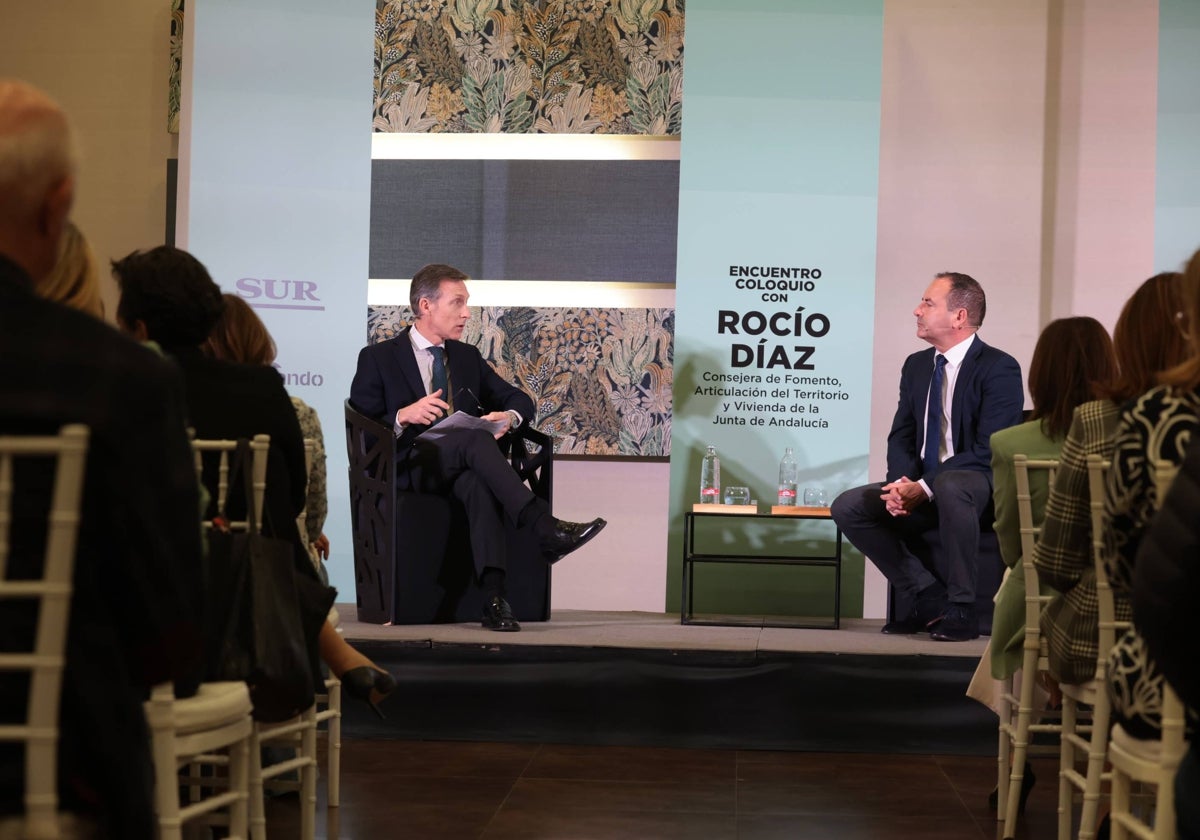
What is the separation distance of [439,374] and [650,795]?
2145mm

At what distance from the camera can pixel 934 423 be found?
532 cm

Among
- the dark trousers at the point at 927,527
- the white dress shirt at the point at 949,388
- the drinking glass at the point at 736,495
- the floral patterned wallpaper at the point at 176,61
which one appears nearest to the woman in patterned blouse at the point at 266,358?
the dark trousers at the point at 927,527

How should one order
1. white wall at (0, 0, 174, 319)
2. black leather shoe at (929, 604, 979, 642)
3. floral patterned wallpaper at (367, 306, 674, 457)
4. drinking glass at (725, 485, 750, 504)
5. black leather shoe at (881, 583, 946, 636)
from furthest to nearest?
1. white wall at (0, 0, 174, 319)
2. floral patterned wallpaper at (367, 306, 674, 457)
3. drinking glass at (725, 485, 750, 504)
4. black leather shoe at (881, 583, 946, 636)
5. black leather shoe at (929, 604, 979, 642)

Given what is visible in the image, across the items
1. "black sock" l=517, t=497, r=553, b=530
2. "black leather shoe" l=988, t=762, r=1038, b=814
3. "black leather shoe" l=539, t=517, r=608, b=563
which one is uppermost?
"black sock" l=517, t=497, r=553, b=530

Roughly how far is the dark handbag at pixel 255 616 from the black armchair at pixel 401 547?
245 cm

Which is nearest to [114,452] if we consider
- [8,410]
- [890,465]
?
[8,410]

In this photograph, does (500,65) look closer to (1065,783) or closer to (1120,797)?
(1065,783)

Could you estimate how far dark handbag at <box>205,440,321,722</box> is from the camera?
2293 millimetres

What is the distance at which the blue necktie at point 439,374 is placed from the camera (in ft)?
17.5

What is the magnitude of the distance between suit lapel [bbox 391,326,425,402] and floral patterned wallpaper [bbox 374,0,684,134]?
1.72 metres

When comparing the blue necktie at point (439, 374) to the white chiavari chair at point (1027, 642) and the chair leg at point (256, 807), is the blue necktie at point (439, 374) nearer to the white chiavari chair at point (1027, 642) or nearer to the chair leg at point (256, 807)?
the white chiavari chair at point (1027, 642)

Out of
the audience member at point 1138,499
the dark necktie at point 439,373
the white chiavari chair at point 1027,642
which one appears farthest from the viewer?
the dark necktie at point 439,373

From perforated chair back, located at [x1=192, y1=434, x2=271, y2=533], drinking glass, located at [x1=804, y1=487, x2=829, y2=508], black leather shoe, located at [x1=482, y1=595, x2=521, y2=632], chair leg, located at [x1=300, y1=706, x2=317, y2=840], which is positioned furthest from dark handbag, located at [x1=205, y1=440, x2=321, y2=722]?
drinking glass, located at [x1=804, y1=487, x2=829, y2=508]

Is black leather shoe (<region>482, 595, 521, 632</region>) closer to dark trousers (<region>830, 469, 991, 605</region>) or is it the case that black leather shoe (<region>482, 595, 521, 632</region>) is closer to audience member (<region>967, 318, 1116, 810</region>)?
dark trousers (<region>830, 469, 991, 605</region>)
